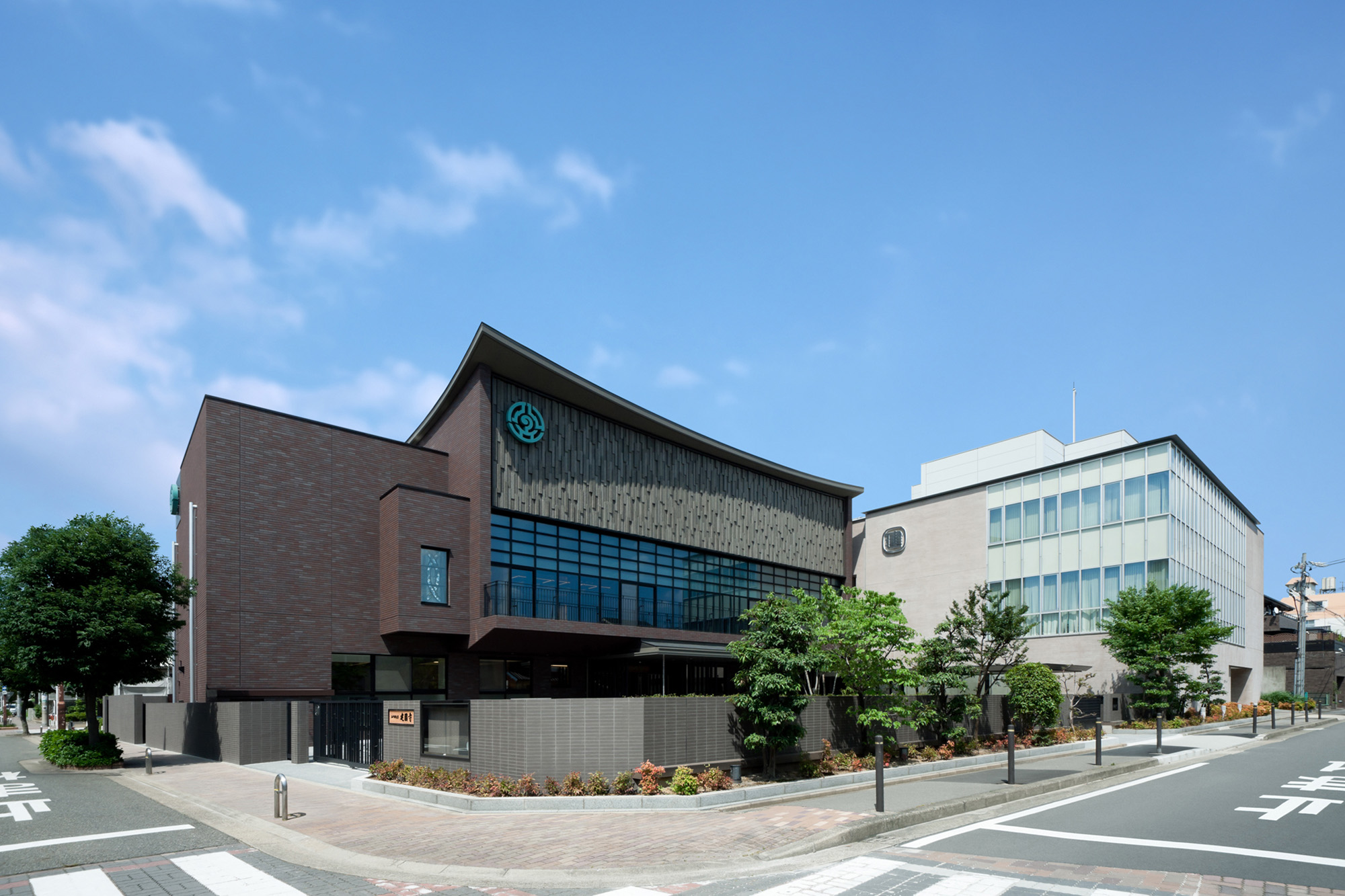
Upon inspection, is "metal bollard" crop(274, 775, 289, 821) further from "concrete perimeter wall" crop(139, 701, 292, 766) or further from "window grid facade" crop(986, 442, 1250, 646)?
"window grid facade" crop(986, 442, 1250, 646)

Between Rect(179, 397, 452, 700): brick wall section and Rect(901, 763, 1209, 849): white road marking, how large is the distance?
22.9 meters

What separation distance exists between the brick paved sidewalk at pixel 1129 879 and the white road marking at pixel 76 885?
9.28 m

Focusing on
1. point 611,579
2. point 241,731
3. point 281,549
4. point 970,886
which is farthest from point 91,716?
point 970,886

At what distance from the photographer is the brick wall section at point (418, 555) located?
2992 cm

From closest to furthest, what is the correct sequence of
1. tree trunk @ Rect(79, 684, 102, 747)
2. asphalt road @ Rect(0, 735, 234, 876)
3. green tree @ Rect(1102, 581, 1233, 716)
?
asphalt road @ Rect(0, 735, 234, 876), tree trunk @ Rect(79, 684, 102, 747), green tree @ Rect(1102, 581, 1233, 716)

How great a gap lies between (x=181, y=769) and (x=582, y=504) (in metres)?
16.0

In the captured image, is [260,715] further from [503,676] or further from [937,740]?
[937,740]

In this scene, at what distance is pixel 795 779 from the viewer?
17094 mm

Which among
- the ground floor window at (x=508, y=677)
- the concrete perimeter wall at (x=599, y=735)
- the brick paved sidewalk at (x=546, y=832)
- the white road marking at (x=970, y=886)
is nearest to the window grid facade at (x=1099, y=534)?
the ground floor window at (x=508, y=677)

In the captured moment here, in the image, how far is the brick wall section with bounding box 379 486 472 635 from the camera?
29922 millimetres

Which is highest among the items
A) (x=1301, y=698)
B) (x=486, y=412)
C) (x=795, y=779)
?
(x=486, y=412)

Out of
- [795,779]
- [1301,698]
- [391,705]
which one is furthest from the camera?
[1301,698]

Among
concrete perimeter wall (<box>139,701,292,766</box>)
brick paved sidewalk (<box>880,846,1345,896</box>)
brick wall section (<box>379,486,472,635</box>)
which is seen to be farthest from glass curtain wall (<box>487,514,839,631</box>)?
brick paved sidewalk (<box>880,846,1345,896</box>)

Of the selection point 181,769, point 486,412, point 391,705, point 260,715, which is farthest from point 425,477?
point 391,705
